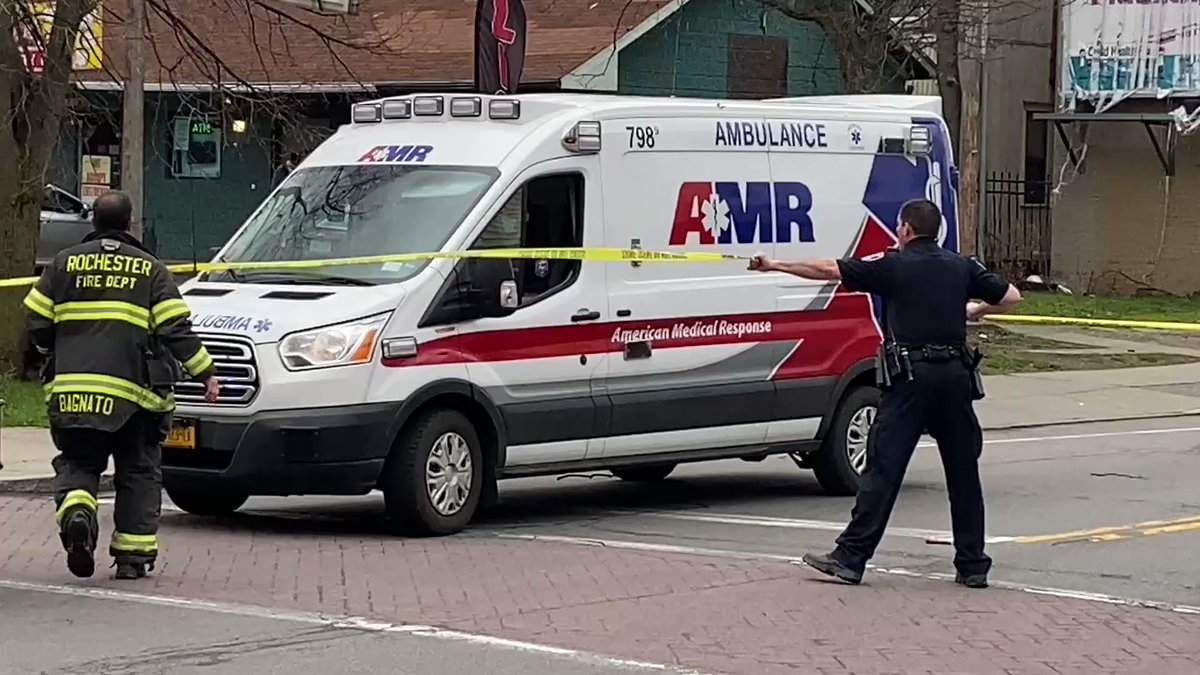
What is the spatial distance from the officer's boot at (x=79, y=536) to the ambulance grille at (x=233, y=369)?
1.35 meters

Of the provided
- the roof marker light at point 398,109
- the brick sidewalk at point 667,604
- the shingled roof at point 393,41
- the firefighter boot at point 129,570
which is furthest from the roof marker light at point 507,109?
the shingled roof at point 393,41

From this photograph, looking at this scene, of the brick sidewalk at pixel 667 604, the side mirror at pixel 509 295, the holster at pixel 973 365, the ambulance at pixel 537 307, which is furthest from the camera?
the side mirror at pixel 509 295

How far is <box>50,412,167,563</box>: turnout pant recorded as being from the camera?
30.1 feet

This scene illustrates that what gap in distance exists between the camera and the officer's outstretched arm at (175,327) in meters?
9.27

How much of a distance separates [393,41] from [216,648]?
A: 21067 mm

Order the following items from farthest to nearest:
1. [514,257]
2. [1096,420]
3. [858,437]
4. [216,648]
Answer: [1096,420]
[858,437]
[514,257]
[216,648]

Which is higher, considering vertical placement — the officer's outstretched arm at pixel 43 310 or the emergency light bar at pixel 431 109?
the emergency light bar at pixel 431 109

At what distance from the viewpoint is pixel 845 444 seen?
13000mm

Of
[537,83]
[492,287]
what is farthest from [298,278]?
[537,83]

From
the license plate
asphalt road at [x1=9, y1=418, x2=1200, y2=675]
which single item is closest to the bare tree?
asphalt road at [x1=9, y1=418, x2=1200, y2=675]

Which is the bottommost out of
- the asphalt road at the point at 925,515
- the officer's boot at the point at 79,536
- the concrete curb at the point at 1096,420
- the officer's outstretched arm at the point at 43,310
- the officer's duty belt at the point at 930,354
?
the concrete curb at the point at 1096,420

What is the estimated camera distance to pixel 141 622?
8.29 meters

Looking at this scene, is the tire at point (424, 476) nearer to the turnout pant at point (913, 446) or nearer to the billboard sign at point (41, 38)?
the turnout pant at point (913, 446)

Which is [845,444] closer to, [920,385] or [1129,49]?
[920,385]
